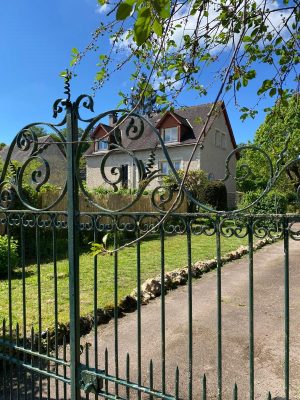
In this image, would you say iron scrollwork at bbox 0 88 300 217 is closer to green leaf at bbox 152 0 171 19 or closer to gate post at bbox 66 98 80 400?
gate post at bbox 66 98 80 400

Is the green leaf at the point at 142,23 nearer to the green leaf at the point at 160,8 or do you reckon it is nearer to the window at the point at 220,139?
the green leaf at the point at 160,8

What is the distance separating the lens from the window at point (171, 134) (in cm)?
2733

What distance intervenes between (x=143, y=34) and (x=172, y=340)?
4221 mm

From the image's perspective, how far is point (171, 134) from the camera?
2753cm

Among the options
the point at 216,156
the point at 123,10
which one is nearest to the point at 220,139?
the point at 216,156

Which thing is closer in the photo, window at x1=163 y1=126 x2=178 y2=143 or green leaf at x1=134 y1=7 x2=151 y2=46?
green leaf at x1=134 y1=7 x2=151 y2=46

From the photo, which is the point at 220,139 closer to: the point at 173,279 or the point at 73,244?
the point at 173,279

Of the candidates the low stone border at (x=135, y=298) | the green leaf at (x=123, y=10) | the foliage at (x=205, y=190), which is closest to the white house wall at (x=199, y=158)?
the foliage at (x=205, y=190)

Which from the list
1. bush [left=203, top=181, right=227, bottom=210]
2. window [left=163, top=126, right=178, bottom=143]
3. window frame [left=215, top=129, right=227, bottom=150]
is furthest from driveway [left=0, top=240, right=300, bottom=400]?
window frame [left=215, top=129, right=227, bottom=150]

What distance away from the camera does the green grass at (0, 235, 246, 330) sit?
5613mm

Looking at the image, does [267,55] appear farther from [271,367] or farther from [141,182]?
[271,367]

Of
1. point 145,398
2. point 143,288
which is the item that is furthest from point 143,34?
point 143,288

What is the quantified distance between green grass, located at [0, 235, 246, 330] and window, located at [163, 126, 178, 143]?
15114mm

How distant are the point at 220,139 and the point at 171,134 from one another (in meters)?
4.36
